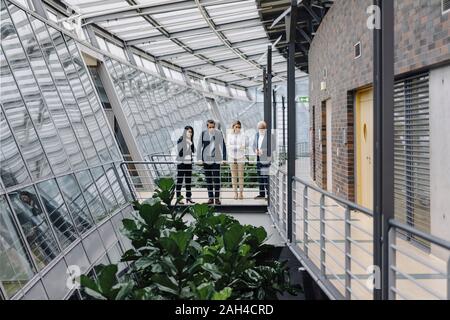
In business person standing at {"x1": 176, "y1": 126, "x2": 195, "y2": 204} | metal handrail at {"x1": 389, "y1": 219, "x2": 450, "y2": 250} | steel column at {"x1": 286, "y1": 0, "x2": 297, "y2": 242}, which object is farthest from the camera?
business person standing at {"x1": 176, "y1": 126, "x2": 195, "y2": 204}

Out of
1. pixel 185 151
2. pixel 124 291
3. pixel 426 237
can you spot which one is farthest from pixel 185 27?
pixel 426 237

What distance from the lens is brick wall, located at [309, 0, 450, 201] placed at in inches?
265

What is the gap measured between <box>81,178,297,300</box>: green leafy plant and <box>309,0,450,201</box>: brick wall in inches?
110

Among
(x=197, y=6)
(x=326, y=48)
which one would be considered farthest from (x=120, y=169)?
(x=326, y=48)

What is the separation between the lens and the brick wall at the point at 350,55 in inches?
265

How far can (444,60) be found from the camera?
6363mm

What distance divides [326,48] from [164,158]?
685 centimetres

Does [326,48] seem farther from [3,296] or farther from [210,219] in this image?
[3,296]

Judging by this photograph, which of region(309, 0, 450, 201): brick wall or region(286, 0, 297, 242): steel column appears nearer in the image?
region(309, 0, 450, 201): brick wall

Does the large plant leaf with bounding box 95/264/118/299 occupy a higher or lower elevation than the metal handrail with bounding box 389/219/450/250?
lower

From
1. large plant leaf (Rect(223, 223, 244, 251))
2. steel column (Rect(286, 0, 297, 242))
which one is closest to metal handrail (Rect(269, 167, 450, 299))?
steel column (Rect(286, 0, 297, 242))

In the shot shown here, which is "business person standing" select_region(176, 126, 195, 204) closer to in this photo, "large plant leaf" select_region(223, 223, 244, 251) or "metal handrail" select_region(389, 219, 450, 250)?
"large plant leaf" select_region(223, 223, 244, 251)

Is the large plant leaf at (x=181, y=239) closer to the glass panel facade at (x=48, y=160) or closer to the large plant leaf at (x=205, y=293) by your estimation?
the large plant leaf at (x=205, y=293)

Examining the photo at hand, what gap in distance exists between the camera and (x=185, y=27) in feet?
53.6
